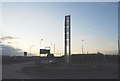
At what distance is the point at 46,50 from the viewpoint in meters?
75.0

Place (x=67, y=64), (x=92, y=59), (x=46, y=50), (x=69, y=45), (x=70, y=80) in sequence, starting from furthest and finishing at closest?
(x=92, y=59), (x=46, y=50), (x=67, y=64), (x=69, y=45), (x=70, y=80)

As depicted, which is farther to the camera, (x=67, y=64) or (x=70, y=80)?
(x=67, y=64)

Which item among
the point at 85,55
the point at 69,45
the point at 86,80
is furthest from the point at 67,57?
the point at 85,55

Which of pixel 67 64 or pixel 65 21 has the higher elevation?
pixel 65 21

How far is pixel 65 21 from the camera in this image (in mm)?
48344

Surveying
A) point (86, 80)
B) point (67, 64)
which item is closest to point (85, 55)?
point (67, 64)

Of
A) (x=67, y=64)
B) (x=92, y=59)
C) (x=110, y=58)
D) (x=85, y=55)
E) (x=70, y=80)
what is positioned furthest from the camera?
(x=110, y=58)

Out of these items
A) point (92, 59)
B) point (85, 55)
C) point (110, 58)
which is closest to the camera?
point (92, 59)

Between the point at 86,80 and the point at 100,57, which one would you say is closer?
the point at 86,80

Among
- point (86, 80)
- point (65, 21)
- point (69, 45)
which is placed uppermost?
point (65, 21)

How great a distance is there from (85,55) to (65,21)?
1954 inches

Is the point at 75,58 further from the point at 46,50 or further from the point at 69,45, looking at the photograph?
the point at 69,45

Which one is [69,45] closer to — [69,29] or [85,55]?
[69,29]

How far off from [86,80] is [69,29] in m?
20.8
